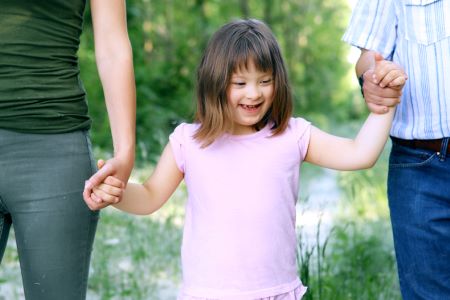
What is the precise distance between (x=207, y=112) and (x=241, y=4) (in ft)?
43.8

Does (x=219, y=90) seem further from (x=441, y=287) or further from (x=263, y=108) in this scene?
(x=441, y=287)

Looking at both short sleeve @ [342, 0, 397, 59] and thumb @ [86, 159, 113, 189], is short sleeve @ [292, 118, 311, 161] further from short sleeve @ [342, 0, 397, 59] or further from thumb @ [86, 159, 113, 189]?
thumb @ [86, 159, 113, 189]

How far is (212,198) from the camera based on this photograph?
244 centimetres

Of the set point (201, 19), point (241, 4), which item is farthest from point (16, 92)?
point (241, 4)

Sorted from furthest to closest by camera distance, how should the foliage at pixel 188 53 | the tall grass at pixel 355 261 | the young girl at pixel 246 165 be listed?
the foliage at pixel 188 53, the tall grass at pixel 355 261, the young girl at pixel 246 165

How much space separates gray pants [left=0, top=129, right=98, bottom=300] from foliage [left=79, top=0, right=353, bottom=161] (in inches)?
21.2

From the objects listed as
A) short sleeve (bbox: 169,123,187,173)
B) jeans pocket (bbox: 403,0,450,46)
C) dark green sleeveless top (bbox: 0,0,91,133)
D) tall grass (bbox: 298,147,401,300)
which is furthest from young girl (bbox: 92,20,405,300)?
tall grass (bbox: 298,147,401,300)

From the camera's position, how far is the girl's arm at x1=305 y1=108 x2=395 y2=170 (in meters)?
2.43

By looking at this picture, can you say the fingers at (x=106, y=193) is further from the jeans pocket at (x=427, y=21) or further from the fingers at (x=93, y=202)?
the jeans pocket at (x=427, y=21)

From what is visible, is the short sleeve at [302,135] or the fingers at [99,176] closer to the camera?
the fingers at [99,176]

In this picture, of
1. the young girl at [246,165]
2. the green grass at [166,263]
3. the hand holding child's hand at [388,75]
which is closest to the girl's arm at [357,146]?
the young girl at [246,165]

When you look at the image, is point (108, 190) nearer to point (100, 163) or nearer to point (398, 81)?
point (100, 163)

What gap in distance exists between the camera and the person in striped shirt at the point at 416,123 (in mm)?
2463

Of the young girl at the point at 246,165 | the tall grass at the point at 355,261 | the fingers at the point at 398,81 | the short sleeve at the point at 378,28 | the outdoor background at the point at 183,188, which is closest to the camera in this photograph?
the fingers at the point at 398,81
